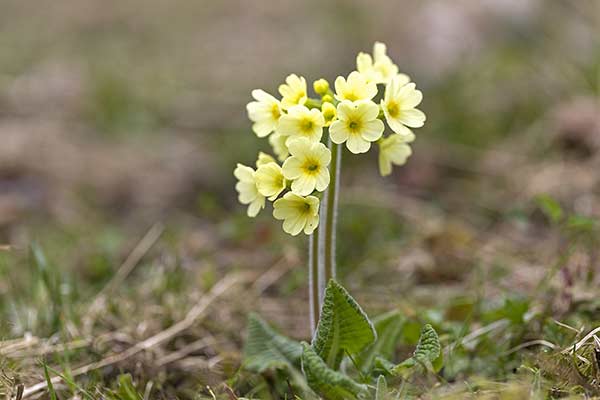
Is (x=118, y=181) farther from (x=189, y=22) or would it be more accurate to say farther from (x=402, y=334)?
(x=189, y=22)

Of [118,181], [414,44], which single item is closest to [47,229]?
[118,181]

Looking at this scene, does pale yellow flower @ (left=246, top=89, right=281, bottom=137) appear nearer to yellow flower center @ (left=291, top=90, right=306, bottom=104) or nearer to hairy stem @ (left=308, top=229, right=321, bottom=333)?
yellow flower center @ (left=291, top=90, right=306, bottom=104)

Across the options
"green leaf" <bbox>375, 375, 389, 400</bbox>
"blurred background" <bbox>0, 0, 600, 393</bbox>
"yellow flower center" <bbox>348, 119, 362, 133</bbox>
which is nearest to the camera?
"green leaf" <bbox>375, 375, 389, 400</bbox>

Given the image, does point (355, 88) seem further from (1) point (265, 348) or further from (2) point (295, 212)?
(1) point (265, 348)

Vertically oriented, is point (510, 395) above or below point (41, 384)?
above

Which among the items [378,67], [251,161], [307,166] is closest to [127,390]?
[307,166]

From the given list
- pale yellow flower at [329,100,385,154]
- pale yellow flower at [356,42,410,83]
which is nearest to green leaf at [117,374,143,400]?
pale yellow flower at [329,100,385,154]
